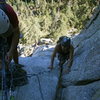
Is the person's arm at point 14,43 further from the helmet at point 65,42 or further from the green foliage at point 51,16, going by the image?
the green foliage at point 51,16

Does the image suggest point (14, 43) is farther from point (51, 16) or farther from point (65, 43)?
point (51, 16)

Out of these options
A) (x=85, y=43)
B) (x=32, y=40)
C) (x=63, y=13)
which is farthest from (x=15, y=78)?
(x=63, y=13)

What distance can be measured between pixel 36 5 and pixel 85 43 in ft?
55.9

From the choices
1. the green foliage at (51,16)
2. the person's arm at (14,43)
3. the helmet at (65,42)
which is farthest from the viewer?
the green foliage at (51,16)

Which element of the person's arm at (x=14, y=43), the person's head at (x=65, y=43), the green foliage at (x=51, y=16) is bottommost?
the green foliage at (x=51, y=16)

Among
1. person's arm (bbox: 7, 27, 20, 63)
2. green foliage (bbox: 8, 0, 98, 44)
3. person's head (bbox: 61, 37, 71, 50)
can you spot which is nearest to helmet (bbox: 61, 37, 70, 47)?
person's head (bbox: 61, 37, 71, 50)

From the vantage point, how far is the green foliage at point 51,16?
2178 centimetres

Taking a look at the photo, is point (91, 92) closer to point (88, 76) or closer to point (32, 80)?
point (88, 76)

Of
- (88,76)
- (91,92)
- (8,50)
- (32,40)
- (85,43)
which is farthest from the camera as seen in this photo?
(32,40)

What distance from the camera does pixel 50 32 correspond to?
23.3 meters

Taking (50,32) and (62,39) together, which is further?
(50,32)

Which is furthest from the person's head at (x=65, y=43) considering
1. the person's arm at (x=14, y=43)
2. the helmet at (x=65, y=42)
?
the person's arm at (x=14, y=43)

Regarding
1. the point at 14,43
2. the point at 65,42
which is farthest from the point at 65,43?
the point at 14,43

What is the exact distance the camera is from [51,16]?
24.7 metres
